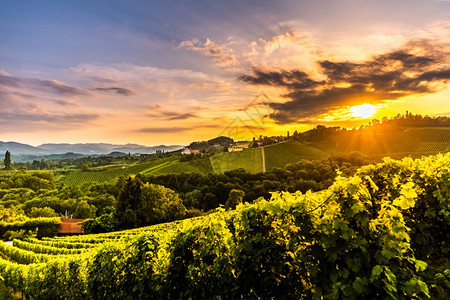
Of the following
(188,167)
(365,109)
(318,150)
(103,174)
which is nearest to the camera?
(365,109)

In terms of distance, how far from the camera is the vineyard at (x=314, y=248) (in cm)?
330

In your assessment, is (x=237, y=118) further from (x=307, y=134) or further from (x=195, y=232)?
(x=195, y=232)

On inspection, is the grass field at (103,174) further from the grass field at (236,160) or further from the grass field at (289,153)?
the grass field at (289,153)

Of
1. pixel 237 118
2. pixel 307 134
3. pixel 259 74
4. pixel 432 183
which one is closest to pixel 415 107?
pixel 307 134

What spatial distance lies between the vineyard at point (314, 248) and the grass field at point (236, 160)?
95.2 m

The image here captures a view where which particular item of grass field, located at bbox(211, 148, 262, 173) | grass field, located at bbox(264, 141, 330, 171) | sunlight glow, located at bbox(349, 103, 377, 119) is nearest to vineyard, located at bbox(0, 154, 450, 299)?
sunlight glow, located at bbox(349, 103, 377, 119)

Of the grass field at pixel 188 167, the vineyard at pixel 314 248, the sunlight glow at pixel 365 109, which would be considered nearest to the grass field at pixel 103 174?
the grass field at pixel 188 167

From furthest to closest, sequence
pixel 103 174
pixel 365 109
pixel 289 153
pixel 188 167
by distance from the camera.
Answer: pixel 103 174, pixel 188 167, pixel 289 153, pixel 365 109

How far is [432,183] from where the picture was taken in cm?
720

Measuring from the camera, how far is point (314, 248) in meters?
3.71

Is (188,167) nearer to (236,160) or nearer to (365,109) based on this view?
(236,160)

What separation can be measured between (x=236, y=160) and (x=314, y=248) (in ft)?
350

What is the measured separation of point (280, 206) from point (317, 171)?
79.0 meters

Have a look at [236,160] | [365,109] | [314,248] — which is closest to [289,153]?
[236,160]
